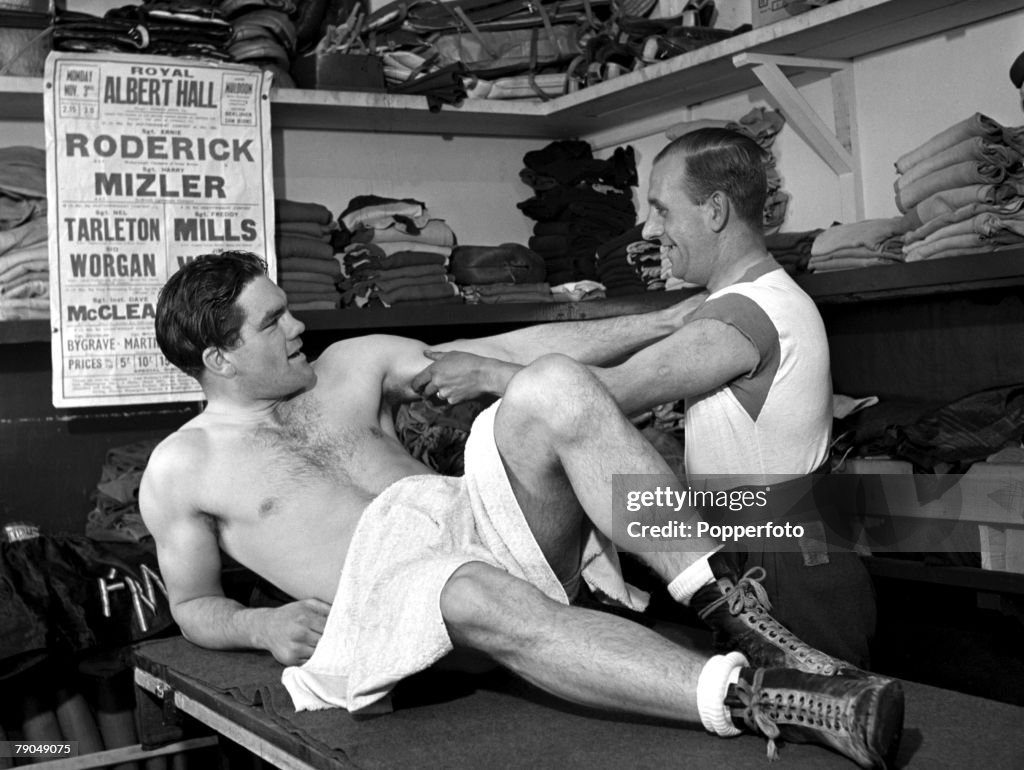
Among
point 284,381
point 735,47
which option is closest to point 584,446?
point 284,381

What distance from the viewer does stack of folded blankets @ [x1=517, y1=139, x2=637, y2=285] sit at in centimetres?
471

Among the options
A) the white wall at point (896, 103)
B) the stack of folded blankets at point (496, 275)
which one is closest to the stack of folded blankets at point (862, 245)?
the white wall at point (896, 103)

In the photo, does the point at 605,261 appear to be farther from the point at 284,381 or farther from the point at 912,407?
the point at 284,381

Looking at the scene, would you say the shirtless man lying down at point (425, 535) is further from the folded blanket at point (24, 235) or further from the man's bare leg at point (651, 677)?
the folded blanket at point (24, 235)

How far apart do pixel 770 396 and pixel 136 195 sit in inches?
94.6

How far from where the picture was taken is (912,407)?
11.3ft

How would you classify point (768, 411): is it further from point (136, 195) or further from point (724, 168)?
point (136, 195)

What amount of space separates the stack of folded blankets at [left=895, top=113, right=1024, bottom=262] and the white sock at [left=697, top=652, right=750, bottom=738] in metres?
1.60

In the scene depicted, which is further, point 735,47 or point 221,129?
point 221,129

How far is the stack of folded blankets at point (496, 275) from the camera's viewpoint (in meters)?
4.51

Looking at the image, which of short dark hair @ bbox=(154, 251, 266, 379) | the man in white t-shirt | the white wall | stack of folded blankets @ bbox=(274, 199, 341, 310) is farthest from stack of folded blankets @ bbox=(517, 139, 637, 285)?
the man in white t-shirt

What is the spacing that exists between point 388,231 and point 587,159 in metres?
0.94

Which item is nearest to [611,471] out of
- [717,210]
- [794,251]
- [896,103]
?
[717,210]

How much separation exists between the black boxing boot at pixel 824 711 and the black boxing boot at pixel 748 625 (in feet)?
0.58
